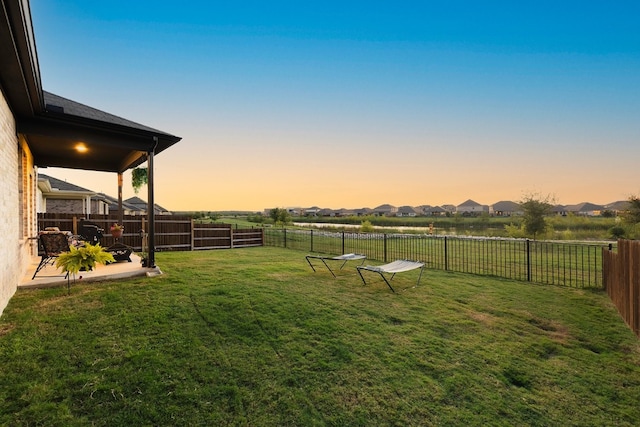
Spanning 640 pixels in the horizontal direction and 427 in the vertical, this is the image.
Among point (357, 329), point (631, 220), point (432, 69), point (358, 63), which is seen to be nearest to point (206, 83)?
point (358, 63)

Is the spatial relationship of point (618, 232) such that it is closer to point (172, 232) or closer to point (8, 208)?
point (172, 232)

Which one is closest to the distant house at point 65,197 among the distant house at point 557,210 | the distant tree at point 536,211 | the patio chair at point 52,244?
the patio chair at point 52,244

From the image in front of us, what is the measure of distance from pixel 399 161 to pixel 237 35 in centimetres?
1464

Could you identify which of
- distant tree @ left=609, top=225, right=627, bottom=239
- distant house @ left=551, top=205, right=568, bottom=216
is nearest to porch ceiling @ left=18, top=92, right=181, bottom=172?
distant house @ left=551, top=205, right=568, bottom=216

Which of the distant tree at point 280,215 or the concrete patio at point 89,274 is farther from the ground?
the distant tree at point 280,215

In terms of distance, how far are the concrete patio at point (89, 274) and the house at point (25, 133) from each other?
23 centimetres

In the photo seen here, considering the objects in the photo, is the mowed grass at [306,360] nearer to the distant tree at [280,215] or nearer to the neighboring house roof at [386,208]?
the distant tree at [280,215]

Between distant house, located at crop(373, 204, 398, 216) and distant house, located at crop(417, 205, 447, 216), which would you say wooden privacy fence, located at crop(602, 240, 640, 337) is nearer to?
distant house, located at crop(417, 205, 447, 216)

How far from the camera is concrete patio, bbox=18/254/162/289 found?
5425 mm

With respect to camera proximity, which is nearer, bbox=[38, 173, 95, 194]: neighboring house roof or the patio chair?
the patio chair

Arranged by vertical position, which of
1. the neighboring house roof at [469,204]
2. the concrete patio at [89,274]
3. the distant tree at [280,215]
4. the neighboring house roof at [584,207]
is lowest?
the concrete patio at [89,274]

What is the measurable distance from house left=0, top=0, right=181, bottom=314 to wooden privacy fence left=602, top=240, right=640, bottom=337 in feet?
23.9

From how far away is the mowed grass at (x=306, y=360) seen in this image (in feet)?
7.36

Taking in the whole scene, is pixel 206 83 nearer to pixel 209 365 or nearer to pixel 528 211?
pixel 209 365
